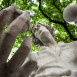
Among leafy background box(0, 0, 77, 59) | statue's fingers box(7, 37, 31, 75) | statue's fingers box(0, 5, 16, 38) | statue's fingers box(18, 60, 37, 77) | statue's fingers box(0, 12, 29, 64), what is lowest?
leafy background box(0, 0, 77, 59)

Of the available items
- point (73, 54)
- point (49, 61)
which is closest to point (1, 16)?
point (49, 61)

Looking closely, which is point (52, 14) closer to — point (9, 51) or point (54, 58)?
point (54, 58)

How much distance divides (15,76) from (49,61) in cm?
177

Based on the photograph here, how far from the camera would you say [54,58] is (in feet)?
11.0

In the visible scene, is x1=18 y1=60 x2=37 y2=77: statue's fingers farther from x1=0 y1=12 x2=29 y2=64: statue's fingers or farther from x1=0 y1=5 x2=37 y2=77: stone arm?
x1=0 y1=12 x2=29 y2=64: statue's fingers

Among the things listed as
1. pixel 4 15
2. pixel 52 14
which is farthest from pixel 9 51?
pixel 52 14

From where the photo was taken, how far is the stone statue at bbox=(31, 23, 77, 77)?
2.94 metres

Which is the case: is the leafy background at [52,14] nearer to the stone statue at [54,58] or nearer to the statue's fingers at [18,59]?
the stone statue at [54,58]

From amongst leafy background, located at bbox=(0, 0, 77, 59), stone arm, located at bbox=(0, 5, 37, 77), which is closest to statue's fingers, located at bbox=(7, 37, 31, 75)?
stone arm, located at bbox=(0, 5, 37, 77)

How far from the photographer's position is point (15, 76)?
1518 mm

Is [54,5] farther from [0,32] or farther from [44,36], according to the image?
[0,32]

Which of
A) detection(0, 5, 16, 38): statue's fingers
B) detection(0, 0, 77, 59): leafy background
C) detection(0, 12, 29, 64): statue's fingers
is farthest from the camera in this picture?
detection(0, 0, 77, 59): leafy background

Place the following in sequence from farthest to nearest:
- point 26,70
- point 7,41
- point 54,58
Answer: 1. point 54,58
2. point 26,70
3. point 7,41

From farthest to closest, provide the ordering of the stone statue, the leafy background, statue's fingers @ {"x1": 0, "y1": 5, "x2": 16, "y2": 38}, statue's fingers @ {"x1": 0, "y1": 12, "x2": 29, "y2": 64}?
the leafy background < the stone statue < statue's fingers @ {"x1": 0, "y1": 5, "x2": 16, "y2": 38} < statue's fingers @ {"x1": 0, "y1": 12, "x2": 29, "y2": 64}
